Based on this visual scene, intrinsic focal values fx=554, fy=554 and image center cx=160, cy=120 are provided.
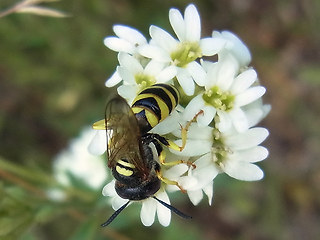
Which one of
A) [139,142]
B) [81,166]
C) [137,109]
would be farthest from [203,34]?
[139,142]

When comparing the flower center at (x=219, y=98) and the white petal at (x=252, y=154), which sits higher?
the flower center at (x=219, y=98)

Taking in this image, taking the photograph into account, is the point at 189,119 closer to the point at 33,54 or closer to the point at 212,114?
the point at 212,114

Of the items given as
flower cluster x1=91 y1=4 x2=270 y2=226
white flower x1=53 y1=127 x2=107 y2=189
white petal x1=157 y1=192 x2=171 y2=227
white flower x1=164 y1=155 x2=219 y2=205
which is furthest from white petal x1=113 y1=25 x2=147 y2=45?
white flower x1=53 y1=127 x2=107 y2=189

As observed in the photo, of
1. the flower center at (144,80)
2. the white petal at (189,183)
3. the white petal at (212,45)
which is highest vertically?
the white petal at (212,45)

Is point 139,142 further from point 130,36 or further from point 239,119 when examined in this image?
point 130,36

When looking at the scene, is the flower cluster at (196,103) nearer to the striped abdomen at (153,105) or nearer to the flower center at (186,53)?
the flower center at (186,53)

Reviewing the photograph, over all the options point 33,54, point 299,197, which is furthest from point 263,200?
point 33,54

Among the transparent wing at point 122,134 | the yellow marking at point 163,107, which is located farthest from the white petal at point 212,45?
the transparent wing at point 122,134
